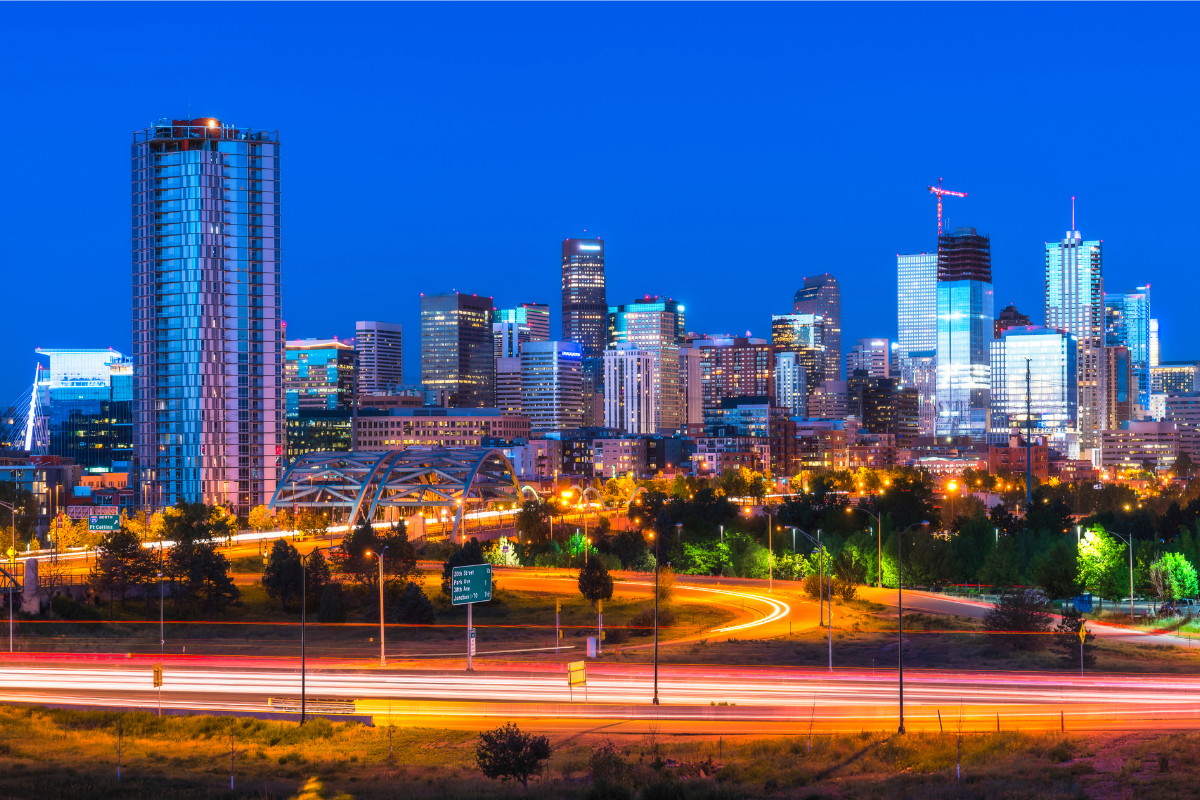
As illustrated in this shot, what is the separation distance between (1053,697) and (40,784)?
3458cm

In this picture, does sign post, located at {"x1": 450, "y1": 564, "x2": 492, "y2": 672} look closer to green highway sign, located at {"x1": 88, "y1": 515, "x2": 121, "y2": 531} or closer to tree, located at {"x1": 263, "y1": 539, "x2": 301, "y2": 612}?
tree, located at {"x1": 263, "y1": 539, "x2": 301, "y2": 612}

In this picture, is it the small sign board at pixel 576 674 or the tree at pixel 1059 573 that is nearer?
the small sign board at pixel 576 674

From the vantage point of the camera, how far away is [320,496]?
6053 inches

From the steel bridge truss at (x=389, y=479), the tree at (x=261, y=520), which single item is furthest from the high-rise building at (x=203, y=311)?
the tree at (x=261, y=520)

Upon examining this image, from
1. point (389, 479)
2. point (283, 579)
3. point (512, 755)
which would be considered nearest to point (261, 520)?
point (389, 479)

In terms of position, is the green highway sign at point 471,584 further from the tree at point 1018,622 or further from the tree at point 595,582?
the tree at point 1018,622

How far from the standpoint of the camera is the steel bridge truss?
140 m

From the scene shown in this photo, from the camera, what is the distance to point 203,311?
172375mm

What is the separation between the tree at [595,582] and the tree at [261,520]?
2737 inches

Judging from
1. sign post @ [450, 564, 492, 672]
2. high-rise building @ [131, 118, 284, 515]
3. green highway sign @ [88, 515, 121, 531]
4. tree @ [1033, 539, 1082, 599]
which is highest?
high-rise building @ [131, 118, 284, 515]

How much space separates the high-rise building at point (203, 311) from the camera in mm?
170875

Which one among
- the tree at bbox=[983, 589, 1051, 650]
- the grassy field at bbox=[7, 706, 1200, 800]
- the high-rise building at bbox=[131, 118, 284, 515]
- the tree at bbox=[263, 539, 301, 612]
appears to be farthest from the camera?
the high-rise building at bbox=[131, 118, 284, 515]

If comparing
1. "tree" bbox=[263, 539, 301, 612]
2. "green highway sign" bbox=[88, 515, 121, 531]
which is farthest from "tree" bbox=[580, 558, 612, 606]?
"green highway sign" bbox=[88, 515, 121, 531]

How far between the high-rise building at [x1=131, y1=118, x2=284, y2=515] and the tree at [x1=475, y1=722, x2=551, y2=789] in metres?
146
